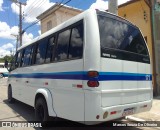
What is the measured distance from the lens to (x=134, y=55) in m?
6.25

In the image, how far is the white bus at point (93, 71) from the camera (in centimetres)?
523

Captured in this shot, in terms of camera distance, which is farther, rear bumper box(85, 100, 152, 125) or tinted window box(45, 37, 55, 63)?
tinted window box(45, 37, 55, 63)

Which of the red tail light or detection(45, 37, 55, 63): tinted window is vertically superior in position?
detection(45, 37, 55, 63): tinted window

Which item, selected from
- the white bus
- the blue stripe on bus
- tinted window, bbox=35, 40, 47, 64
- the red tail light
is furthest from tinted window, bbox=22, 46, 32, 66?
the red tail light

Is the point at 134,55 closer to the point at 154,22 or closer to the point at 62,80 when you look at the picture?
the point at 62,80

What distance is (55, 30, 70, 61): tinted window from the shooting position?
6.08m

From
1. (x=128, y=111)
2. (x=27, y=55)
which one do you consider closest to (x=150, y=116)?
(x=128, y=111)

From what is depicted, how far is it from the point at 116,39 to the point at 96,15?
2.47ft

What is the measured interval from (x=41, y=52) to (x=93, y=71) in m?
2.81

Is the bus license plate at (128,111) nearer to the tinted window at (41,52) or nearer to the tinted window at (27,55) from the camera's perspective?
the tinted window at (41,52)

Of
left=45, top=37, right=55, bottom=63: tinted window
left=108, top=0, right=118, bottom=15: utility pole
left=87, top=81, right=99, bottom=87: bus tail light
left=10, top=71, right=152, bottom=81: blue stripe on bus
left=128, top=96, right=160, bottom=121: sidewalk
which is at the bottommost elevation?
left=128, top=96, right=160, bottom=121: sidewalk

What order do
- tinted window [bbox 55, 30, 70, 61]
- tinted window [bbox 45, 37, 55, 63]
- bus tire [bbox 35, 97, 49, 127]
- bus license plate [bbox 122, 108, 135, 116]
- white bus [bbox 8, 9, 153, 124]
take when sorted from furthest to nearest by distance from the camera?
tinted window [bbox 45, 37, 55, 63] < bus tire [bbox 35, 97, 49, 127] < tinted window [bbox 55, 30, 70, 61] < bus license plate [bbox 122, 108, 135, 116] < white bus [bbox 8, 9, 153, 124]

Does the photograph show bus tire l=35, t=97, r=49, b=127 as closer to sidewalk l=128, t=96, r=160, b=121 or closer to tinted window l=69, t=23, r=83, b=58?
tinted window l=69, t=23, r=83, b=58

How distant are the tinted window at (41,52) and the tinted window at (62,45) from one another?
3.08 feet
